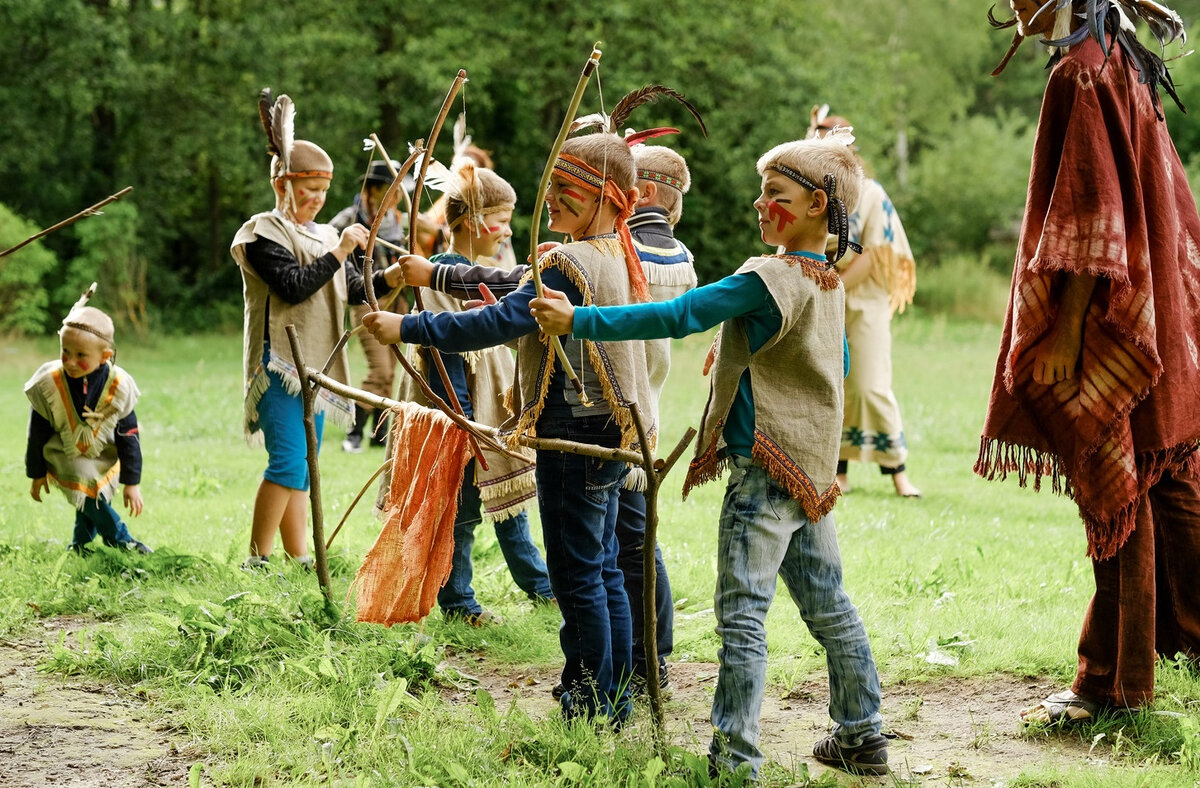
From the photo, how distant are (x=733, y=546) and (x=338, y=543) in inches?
119

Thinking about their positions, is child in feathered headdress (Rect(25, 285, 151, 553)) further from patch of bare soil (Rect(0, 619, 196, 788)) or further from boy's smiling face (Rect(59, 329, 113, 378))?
patch of bare soil (Rect(0, 619, 196, 788))

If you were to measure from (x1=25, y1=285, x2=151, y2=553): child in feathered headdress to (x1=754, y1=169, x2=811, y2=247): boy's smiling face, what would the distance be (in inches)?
137

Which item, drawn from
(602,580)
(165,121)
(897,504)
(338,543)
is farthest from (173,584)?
(165,121)

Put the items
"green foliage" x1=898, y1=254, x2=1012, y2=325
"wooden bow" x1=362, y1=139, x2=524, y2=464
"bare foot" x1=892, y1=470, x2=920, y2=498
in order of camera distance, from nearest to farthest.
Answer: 1. "wooden bow" x1=362, y1=139, x2=524, y2=464
2. "bare foot" x1=892, y1=470, x2=920, y2=498
3. "green foliage" x1=898, y1=254, x2=1012, y2=325

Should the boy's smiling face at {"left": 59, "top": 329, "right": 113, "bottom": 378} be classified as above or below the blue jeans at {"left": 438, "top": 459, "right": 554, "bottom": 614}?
above

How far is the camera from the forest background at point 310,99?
21.1m

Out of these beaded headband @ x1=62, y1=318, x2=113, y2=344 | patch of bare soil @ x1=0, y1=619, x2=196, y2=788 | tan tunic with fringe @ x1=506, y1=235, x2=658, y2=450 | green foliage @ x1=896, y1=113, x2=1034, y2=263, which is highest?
green foliage @ x1=896, y1=113, x2=1034, y2=263

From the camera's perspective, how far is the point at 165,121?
900 inches

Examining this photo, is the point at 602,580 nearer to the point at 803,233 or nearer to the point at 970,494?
the point at 803,233

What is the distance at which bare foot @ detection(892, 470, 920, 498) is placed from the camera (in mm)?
7699

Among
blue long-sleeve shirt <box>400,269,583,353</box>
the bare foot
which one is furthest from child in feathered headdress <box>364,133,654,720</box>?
the bare foot

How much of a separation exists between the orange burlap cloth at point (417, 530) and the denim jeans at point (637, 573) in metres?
0.59

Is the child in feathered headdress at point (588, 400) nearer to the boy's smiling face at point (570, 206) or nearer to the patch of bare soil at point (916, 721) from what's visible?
the boy's smiling face at point (570, 206)

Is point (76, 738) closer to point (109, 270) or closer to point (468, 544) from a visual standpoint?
point (468, 544)
